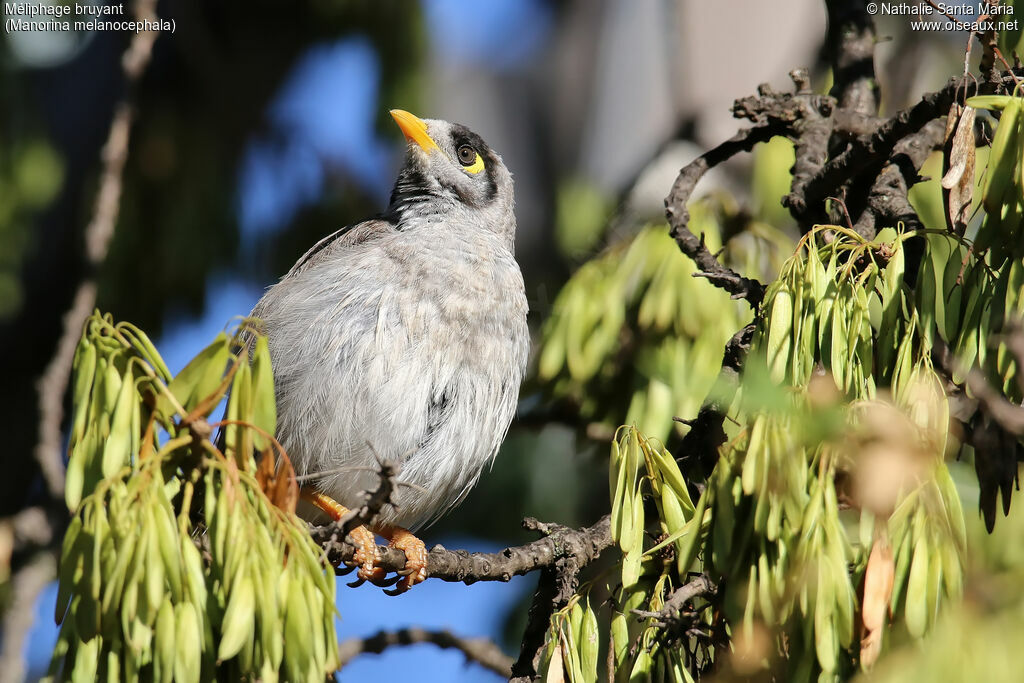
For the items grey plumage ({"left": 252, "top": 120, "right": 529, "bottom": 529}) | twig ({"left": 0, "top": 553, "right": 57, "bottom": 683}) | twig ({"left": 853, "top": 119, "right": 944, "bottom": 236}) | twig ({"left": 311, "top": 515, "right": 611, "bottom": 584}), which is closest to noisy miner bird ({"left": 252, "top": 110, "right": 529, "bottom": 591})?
grey plumage ({"left": 252, "top": 120, "right": 529, "bottom": 529})

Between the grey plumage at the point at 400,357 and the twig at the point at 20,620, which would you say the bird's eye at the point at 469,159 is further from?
the twig at the point at 20,620

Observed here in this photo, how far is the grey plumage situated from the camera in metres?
4.02

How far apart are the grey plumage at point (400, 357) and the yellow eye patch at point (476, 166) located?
0.75m

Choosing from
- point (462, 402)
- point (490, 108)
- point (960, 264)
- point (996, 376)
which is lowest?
point (462, 402)

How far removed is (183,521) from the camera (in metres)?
1.99

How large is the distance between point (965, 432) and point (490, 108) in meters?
7.16

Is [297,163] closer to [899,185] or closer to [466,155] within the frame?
[466,155]

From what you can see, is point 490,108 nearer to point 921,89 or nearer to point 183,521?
point 921,89

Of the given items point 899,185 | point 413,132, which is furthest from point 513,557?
point 413,132

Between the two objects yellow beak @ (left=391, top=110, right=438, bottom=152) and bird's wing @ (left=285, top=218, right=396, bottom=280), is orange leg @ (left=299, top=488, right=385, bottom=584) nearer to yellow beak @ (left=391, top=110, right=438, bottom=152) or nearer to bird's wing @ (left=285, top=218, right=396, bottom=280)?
bird's wing @ (left=285, top=218, right=396, bottom=280)

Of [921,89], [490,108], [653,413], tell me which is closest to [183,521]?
[653,413]

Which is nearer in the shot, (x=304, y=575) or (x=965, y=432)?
(x=304, y=575)

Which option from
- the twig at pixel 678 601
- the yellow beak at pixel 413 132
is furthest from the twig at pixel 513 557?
the yellow beak at pixel 413 132

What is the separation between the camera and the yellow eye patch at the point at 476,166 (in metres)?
5.30
